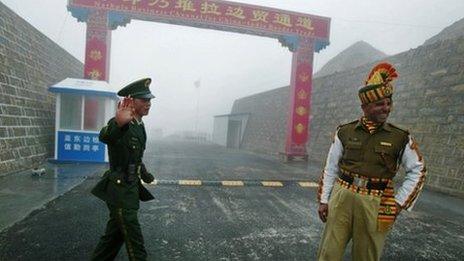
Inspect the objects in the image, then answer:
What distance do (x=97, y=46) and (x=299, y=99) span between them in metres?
8.30

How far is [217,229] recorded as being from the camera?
503 centimetres

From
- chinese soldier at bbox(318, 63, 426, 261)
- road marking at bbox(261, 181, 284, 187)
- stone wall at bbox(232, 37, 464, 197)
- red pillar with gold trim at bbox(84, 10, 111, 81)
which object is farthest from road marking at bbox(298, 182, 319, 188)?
red pillar with gold trim at bbox(84, 10, 111, 81)

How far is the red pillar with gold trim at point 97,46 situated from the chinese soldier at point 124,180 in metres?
10.5

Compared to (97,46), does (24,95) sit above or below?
below

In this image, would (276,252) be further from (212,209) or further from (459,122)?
(459,122)

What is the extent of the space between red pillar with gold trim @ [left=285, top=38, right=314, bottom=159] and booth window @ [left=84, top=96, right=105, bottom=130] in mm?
7731

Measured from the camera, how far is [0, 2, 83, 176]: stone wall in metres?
8.78

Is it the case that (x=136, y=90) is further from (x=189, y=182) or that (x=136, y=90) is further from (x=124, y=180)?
(x=189, y=182)

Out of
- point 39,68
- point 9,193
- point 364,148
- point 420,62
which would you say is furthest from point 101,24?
point 364,148

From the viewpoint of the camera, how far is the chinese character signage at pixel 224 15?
43.4 feet

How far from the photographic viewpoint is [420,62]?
1188cm

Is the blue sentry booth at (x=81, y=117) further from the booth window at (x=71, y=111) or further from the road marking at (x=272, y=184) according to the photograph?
the road marking at (x=272, y=184)

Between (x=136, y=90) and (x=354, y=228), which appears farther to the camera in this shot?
(x=136, y=90)

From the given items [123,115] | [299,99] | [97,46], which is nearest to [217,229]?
[123,115]
